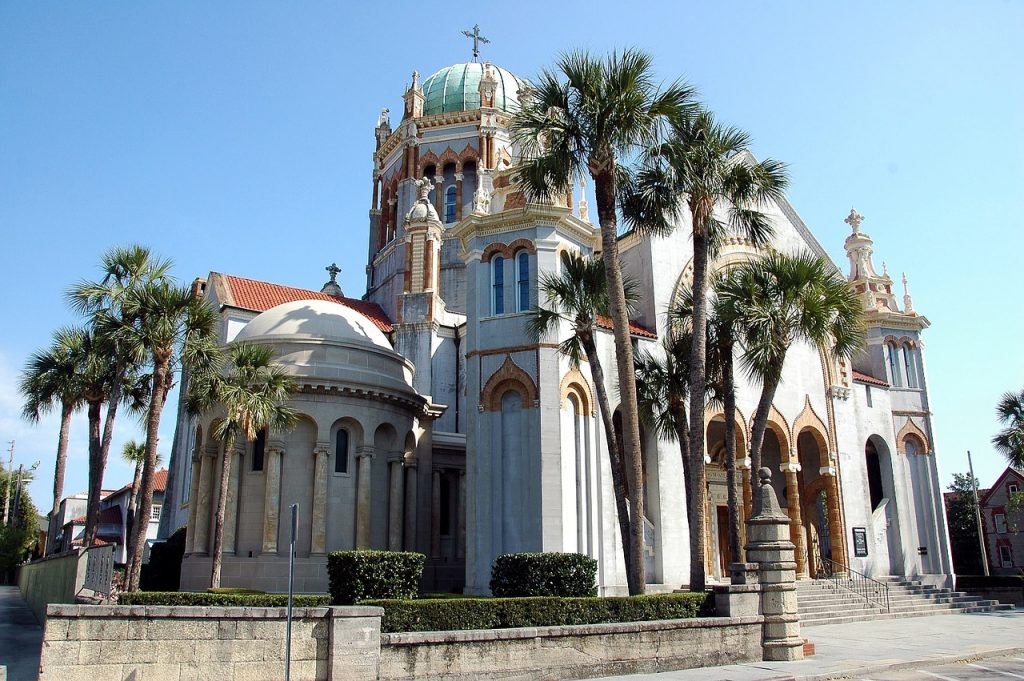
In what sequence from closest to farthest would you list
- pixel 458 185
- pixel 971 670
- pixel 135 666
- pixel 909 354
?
pixel 135 666 → pixel 971 670 → pixel 909 354 → pixel 458 185

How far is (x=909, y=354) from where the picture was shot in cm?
3781

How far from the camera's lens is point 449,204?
172ft

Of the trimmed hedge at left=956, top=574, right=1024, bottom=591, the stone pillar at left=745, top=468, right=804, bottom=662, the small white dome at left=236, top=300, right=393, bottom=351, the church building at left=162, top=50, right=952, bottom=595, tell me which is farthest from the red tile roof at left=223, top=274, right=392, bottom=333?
the trimmed hedge at left=956, top=574, right=1024, bottom=591

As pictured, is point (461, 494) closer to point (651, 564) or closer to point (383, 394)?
point (383, 394)

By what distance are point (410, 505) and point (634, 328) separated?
10263 mm

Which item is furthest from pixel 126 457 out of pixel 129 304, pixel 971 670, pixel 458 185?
pixel 971 670

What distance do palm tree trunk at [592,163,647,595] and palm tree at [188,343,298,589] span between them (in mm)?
11040

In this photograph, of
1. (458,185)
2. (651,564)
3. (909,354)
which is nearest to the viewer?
(651,564)

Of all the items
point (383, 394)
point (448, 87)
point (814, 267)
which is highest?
point (448, 87)

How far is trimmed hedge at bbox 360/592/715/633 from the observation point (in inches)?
578

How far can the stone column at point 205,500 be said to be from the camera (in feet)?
87.9

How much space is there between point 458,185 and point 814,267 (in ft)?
109

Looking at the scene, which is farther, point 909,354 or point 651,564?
point 909,354

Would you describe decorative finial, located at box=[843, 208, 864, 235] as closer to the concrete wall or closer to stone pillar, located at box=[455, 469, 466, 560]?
stone pillar, located at box=[455, 469, 466, 560]
